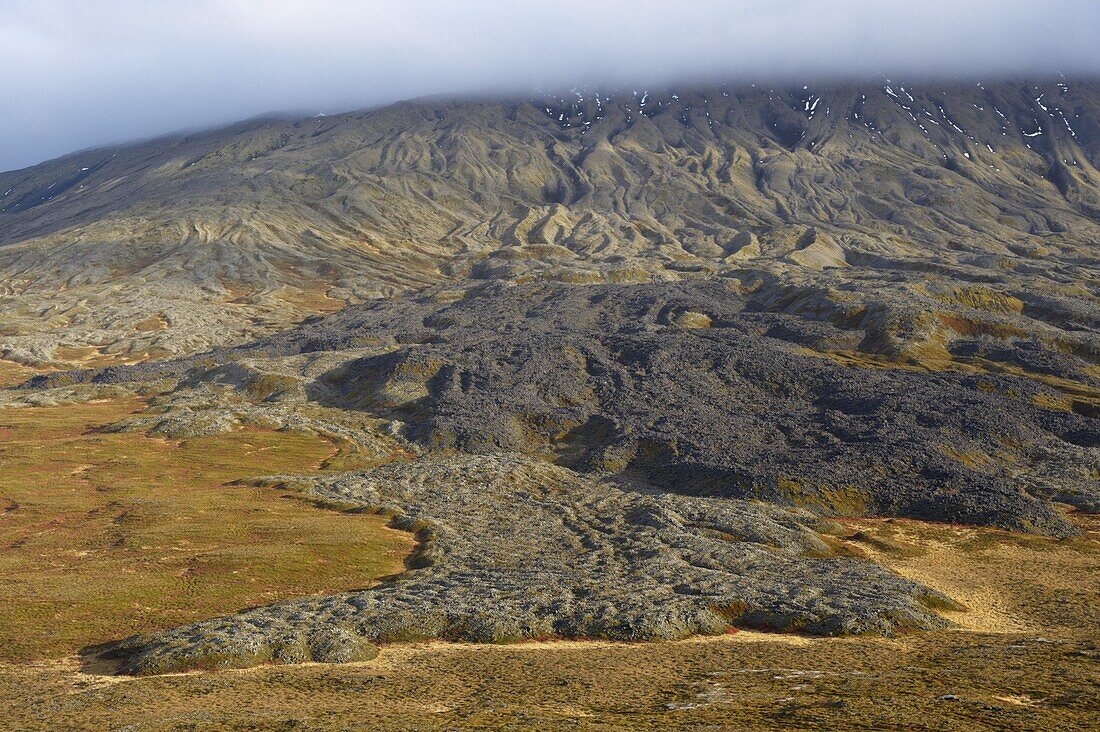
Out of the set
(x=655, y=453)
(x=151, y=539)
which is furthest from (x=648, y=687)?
(x=655, y=453)

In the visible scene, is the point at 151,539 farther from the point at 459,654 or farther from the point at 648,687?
the point at 648,687

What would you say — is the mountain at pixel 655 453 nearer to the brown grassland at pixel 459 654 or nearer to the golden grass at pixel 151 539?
the brown grassland at pixel 459 654

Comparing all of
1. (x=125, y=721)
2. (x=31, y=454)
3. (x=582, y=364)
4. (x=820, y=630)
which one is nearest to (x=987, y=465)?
(x=820, y=630)

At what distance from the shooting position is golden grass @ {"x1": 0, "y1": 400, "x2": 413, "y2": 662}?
54.8 meters

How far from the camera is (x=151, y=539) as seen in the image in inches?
2916

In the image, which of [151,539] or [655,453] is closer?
[151,539]

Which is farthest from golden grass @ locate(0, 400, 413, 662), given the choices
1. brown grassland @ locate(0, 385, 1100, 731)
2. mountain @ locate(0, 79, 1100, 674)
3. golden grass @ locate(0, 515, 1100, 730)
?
golden grass @ locate(0, 515, 1100, 730)

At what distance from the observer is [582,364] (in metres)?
155

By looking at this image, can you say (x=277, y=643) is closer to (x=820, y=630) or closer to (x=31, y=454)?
(x=820, y=630)

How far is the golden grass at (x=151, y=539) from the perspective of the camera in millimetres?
54812

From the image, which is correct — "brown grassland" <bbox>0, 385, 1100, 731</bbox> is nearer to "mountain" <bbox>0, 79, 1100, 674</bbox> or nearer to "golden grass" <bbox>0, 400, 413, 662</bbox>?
"golden grass" <bbox>0, 400, 413, 662</bbox>

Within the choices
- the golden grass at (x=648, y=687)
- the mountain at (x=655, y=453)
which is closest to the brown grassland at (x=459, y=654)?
the golden grass at (x=648, y=687)

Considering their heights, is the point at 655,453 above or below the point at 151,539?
below

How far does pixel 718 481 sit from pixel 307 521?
173ft
